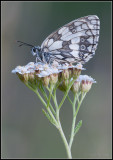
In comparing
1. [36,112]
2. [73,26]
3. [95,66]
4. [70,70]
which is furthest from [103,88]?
[70,70]

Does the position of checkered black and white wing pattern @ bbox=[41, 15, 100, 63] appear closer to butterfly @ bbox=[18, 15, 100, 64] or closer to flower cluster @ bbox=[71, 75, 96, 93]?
butterfly @ bbox=[18, 15, 100, 64]

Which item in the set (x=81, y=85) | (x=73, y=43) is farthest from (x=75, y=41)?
(x=81, y=85)

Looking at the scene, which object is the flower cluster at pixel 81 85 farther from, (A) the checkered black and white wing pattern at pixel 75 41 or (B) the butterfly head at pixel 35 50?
(B) the butterfly head at pixel 35 50

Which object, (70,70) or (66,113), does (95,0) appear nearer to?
(66,113)

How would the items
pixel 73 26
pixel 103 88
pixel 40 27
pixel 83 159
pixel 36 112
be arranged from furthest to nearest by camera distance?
1. pixel 40 27
2. pixel 103 88
3. pixel 36 112
4. pixel 83 159
5. pixel 73 26

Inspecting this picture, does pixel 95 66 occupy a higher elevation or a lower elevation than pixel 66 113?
higher

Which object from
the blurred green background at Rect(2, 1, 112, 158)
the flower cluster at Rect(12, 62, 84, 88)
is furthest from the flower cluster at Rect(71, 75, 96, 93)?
the blurred green background at Rect(2, 1, 112, 158)

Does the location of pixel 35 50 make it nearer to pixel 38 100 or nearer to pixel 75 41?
pixel 75 41
